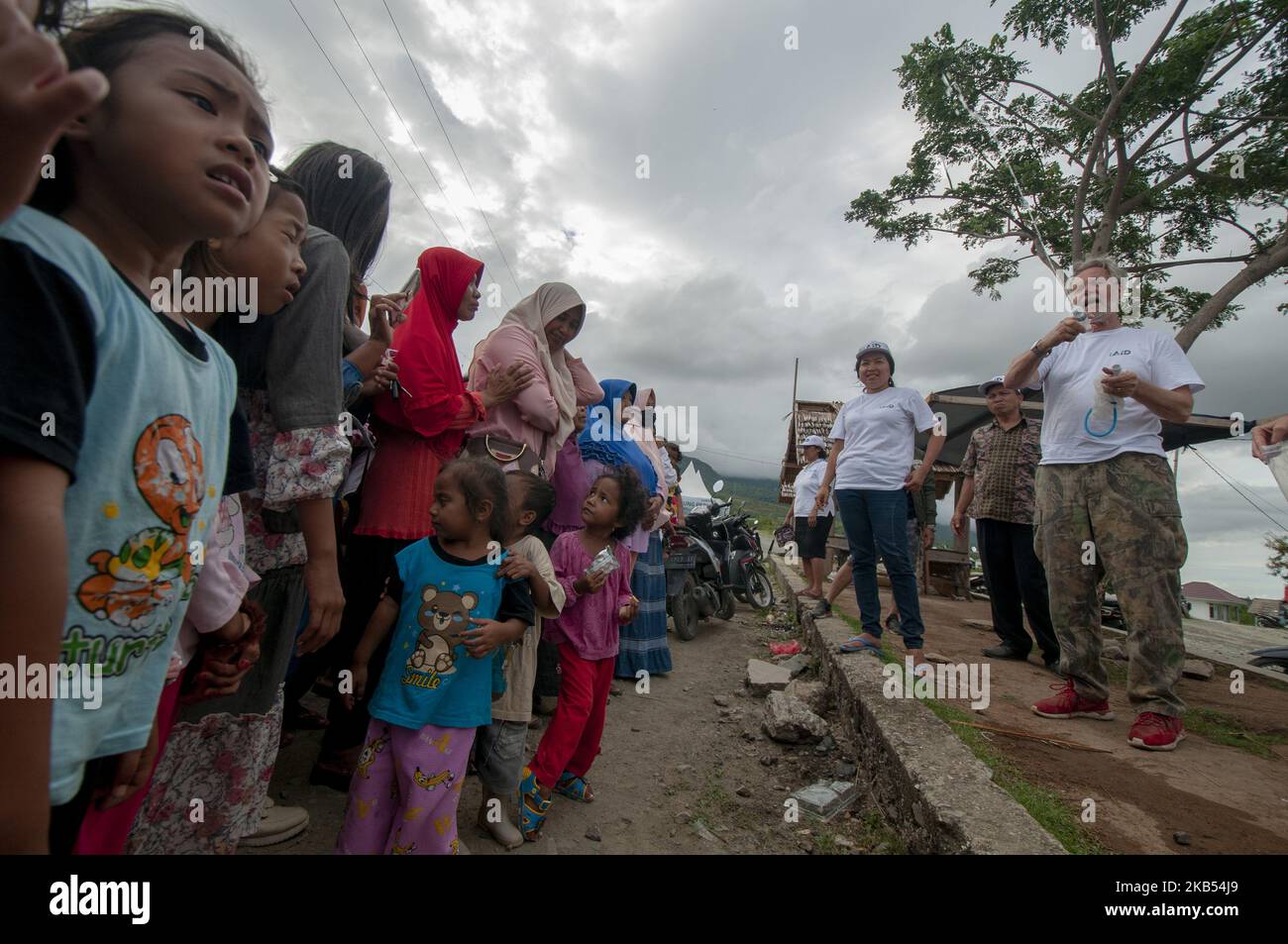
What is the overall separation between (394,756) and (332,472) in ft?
2.81

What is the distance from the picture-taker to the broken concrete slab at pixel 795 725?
127 inches

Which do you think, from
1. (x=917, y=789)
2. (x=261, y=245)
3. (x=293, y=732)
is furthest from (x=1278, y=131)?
(x=293, y=732)

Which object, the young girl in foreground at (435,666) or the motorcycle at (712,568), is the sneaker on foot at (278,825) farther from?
the motorcycle at (712,568)

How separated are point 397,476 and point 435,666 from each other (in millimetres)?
747

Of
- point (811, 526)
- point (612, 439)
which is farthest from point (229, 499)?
point (811, 526)

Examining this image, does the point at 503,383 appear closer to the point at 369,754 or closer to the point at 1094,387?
the point at 369,754

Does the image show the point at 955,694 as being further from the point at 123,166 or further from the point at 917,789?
the point at 123,166

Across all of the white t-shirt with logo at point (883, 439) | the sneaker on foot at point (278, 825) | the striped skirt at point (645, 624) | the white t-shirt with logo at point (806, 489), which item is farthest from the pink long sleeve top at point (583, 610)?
the white t-shirt with logo at point (806, 489)

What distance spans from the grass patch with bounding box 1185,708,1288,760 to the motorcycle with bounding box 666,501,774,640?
3691mm

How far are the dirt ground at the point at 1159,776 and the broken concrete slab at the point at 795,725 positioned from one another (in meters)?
0.80

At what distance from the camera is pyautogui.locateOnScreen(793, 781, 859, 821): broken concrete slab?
2.50 metres

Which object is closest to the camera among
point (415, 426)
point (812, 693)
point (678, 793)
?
point (415, 426)

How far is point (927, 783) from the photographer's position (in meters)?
2.15

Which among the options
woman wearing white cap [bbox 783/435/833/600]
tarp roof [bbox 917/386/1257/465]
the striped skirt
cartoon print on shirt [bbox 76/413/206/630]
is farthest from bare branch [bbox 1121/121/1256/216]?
cartoon print on shirt [bbox 76/413/206/630]
